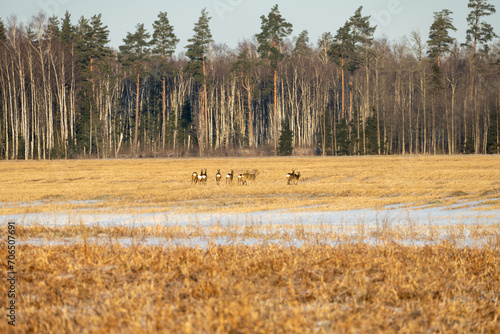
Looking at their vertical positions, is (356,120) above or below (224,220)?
above

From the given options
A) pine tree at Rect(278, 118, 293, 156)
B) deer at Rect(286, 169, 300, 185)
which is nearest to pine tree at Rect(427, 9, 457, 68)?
pine tree at Rect(278, 118, 293, 156)

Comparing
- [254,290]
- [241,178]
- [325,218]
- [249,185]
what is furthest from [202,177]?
[254,290]

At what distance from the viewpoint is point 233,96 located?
70312 millimetres

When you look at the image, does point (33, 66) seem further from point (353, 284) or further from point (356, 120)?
point (353, 284)

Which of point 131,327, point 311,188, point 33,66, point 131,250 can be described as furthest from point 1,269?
point 33,66

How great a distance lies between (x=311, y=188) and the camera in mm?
26125

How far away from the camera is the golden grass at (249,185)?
20.5 meters

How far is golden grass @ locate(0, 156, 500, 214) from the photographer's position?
2055 cm

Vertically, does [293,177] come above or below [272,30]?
below

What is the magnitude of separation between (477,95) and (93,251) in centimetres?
6495

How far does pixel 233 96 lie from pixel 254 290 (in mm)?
65680

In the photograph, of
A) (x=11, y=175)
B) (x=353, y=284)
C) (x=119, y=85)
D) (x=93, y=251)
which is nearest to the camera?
(x=353, y=284)

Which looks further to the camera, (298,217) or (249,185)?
(249,185)

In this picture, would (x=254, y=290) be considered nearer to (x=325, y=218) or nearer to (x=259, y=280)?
(x=259, y=280)
